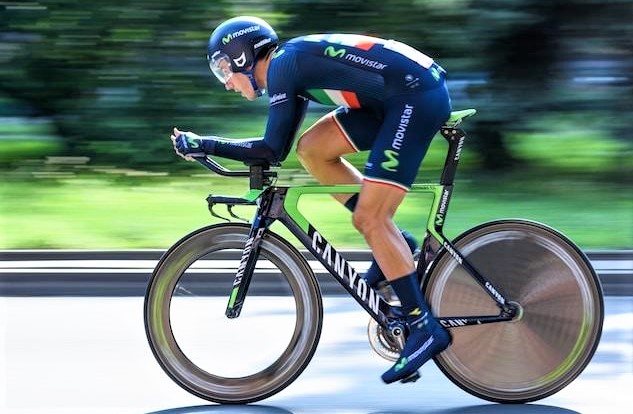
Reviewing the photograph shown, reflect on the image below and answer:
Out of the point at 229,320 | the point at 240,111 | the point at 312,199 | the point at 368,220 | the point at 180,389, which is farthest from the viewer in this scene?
the point at 240,111

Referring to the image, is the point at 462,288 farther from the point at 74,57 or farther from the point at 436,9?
the point at 74,57

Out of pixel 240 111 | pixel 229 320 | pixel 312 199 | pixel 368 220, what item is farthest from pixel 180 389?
pixel 240 111

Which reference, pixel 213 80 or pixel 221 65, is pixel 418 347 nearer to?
pixel 221 65

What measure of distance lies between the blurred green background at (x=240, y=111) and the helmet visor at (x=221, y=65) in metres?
3.13

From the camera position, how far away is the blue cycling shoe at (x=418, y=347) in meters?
4.94

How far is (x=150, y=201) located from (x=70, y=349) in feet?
12.7

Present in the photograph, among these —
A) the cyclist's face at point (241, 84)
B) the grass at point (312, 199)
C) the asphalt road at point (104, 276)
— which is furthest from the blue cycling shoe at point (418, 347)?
A: the grass at point (312, 199)

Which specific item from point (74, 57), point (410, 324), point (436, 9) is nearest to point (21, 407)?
point (410, 324)

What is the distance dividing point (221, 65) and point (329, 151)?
613 millimetres

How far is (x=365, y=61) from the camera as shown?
16.0 feet

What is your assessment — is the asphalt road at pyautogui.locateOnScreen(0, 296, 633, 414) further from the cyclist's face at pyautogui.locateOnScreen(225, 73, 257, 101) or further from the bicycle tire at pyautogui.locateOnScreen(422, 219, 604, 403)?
the cyclist's face at pyautogui.locateOnScreen(225, 73, 257, 101)

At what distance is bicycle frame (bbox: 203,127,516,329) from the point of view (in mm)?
5039

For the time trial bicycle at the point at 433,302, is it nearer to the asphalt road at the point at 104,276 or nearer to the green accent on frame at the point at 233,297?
the green accent on frame at the point at 233,297

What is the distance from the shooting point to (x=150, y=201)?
9.90 m
